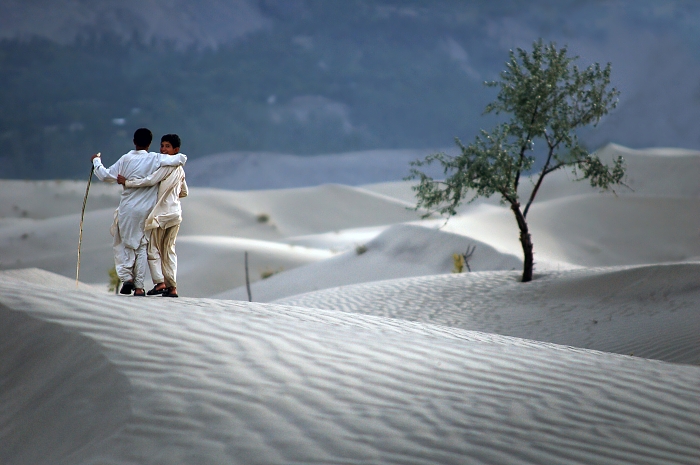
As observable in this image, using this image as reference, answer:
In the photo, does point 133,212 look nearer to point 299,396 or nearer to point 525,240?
point 299,396

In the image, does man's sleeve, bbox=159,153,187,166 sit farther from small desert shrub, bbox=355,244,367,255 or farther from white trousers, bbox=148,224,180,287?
small desert shrub, bbox=355,244,367,255

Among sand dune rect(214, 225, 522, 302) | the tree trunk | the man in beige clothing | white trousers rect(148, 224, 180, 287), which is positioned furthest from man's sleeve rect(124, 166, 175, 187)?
sand dune rect(214, 225, 522, 302)

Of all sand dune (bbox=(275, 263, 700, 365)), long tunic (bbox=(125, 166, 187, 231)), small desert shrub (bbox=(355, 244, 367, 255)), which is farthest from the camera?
small desert shrub (bbox=(355, 244, 367, 255))

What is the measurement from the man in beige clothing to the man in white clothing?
8cm

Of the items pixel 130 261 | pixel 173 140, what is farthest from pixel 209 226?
pixel 130 261

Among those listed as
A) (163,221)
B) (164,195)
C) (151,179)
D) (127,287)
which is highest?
(151,179)

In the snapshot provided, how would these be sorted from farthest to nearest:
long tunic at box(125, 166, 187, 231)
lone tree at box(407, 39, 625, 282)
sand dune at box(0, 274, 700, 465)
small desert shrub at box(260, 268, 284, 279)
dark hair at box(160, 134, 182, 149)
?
small desert shrub at box(260, 268, 284, 279), lone tree at box(407, 39, 625, 282), dark hair at box(160, 134, 182, 149), long tunic at box(125, 166, 187, 231), sand dune at box(0, 274, 700, 465)

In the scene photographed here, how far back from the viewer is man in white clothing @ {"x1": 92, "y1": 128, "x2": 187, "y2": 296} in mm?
6746

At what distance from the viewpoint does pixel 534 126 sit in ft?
44.0

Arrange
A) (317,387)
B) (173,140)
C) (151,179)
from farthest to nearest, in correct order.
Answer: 1. (173,140)
2. (151,179)
3. (317,387)

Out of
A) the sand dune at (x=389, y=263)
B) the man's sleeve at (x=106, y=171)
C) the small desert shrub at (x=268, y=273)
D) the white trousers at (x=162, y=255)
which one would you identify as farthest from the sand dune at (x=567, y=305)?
the small desert shrub at (x=268, y=273)

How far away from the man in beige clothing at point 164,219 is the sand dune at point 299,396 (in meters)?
1.12

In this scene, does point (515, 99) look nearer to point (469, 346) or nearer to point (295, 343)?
point (469, 346)

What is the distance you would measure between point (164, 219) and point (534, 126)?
357 inches
